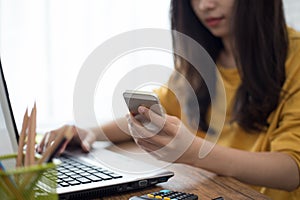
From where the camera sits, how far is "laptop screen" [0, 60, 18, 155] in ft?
2.10

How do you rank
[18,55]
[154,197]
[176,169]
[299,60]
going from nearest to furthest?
1. [154,197]
2. [176,169]
3. [299,60]
4. [18,55]

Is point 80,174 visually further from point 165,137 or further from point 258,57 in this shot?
point 258,57

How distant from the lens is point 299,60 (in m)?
0.96

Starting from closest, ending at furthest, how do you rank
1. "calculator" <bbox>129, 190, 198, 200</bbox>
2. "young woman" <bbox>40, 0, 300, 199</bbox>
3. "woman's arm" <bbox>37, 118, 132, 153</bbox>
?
1. "calculator" <bbox>129, 190, 198, 200</bbox>
2. "young woman" <bbox>40, 0, 300, 199</bbox>
3. "woman's arm" <bbox>37, 118, 132, 153</bbox>

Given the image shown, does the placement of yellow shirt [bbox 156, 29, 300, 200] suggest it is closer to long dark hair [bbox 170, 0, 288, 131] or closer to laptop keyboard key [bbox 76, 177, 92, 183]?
long dark hair [bbox 170, 0, 288, 131]

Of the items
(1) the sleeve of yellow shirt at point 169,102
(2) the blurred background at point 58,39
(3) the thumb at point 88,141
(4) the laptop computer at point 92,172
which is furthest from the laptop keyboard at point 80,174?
(2) the blurred background at point 58,39

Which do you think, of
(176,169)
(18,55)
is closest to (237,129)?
(176,169)

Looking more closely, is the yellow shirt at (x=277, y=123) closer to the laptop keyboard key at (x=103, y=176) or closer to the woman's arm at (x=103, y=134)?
the woman's arm at (x=103, y=134)

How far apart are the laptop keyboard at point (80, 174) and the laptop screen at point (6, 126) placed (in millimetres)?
84

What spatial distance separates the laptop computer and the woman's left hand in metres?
0.03

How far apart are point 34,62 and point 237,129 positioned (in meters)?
0.88

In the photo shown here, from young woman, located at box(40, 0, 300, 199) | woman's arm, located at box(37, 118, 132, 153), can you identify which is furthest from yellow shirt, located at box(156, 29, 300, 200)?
→ woman's arm, located at box(37, 118, 132, 153)

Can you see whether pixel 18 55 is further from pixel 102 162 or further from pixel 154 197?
pixel 154 197

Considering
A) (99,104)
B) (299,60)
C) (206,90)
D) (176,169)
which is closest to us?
(176,169)
